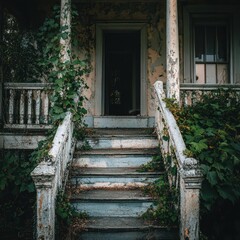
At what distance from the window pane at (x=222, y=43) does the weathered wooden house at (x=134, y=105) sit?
0.08 ft

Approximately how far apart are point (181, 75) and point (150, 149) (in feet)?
9.85

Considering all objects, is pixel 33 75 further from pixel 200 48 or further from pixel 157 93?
pixel 200 48

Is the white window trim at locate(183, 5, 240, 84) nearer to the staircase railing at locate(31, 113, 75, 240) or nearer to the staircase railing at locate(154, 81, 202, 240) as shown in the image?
the staircase railing at locate(154, 81, 202, 240)

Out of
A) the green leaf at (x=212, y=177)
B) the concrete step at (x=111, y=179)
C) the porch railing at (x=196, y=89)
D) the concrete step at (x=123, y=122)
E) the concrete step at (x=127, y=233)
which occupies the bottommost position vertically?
the concrete step at (x=127, y=233)

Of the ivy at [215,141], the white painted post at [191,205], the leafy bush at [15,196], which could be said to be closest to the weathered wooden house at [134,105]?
the white painted post at [191,205]

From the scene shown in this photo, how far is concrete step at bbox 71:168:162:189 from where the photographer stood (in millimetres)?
5051

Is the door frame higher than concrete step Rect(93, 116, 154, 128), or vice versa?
the door frame

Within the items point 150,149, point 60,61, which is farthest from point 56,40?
point 150,149

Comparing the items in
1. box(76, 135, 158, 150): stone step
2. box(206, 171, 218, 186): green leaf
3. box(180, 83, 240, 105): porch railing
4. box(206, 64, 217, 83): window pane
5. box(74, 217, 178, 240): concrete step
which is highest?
box(206, 64, 217, 83): window pane

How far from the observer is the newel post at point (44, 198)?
3750 millimetres

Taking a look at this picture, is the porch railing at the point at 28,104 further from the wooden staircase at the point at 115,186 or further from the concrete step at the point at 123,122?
the concrete step at the point at 123,122

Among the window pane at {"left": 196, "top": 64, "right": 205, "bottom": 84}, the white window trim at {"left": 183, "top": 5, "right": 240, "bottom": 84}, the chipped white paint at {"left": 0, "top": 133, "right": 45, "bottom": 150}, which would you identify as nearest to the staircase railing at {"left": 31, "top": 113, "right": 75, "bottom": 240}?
the chipped white paint at {"left": 0, "top": 133, "right": 45, "bottom": 150}

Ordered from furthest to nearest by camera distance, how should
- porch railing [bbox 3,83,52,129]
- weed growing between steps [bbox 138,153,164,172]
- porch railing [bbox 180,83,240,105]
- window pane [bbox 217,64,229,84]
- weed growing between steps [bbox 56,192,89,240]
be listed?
window pane [bbox 217,64,229,84] < porch railing [bbox 180,83,240,105] < porch railing [bbox 3,83,52,129] < weed growing between steps [bbox 138,153,164,172] < weed growing between steps [bbox 56,192,89,240]

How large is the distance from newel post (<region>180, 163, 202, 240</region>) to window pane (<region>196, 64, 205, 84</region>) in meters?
4.91
